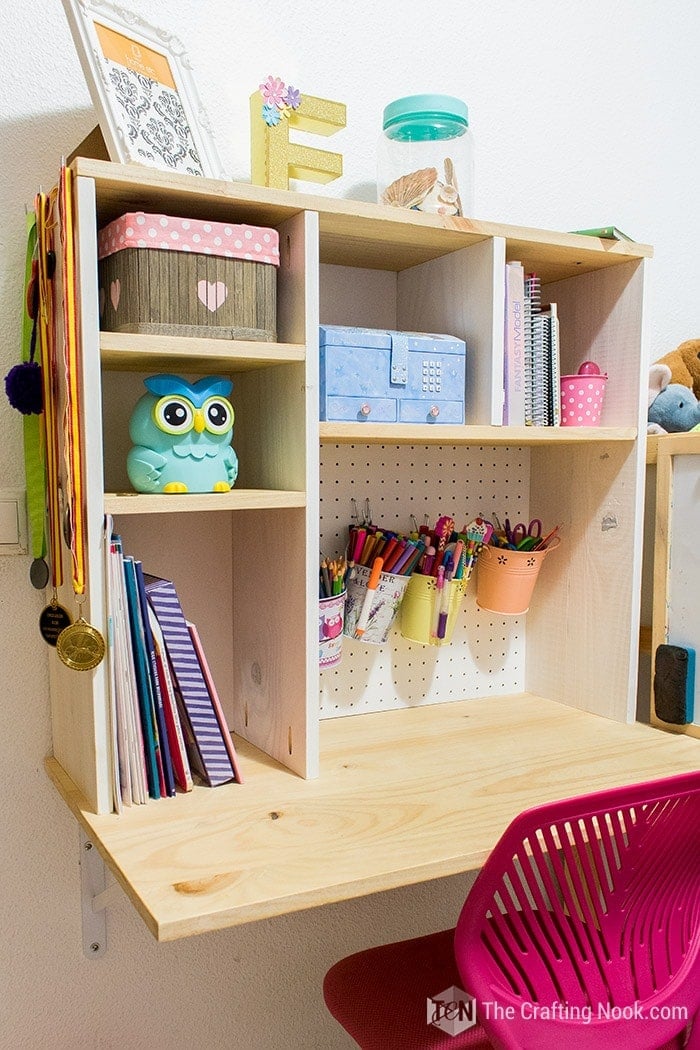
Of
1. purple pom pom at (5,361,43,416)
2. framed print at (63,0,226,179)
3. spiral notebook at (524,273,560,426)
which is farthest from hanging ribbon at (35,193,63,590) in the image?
spiral notebook at (524,273,560,426)

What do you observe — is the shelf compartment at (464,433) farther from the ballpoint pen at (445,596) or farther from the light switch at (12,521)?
the light switch at (12,521)

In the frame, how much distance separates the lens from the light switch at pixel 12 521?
1220mm

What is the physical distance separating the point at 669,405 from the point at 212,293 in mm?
953

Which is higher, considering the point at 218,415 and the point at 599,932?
the point at 218,415

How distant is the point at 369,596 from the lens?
1.39 m

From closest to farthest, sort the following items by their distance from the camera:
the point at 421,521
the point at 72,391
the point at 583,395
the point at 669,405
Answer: the point at 72,391 → the point at 583,395 → the point at 421,521 → the point at 669,405

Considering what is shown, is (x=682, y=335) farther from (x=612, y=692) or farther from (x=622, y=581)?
(x=612, y=692)

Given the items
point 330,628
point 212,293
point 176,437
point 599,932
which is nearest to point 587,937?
point 599,932

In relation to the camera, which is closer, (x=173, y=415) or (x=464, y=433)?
(x=173, y=415)

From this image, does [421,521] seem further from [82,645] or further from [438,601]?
[82,645]

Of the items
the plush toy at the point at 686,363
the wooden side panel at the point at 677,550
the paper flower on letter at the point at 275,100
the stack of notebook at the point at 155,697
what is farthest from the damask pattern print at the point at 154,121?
the plush toy at the point at 686,363

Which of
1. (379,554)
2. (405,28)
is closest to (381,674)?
(379,554)

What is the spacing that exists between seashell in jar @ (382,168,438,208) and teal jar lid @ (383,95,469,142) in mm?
66

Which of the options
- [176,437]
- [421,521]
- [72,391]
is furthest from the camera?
[421,521]
